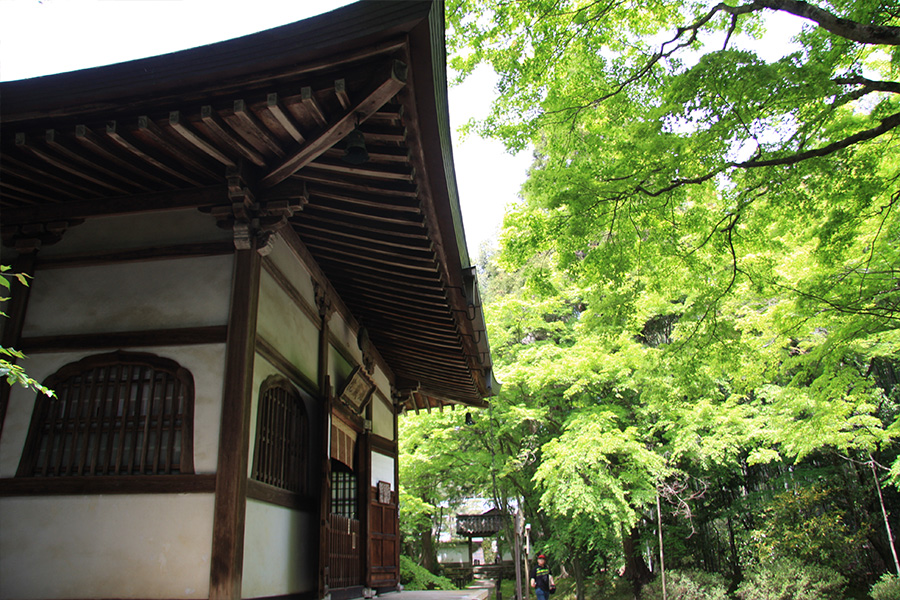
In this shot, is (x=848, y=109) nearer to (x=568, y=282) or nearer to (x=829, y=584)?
(x=829, y=584)

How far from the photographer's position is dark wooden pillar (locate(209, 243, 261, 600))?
3.64 m

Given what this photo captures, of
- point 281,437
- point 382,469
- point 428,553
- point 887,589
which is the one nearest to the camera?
point 281,437

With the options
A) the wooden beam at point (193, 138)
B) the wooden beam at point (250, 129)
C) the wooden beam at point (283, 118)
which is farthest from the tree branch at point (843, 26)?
the wooden beam at point (193, 138)

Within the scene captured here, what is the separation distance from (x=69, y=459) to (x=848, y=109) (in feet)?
26.3

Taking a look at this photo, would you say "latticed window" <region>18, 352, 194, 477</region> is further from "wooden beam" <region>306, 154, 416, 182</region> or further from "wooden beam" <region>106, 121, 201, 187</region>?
"wooden beam" <region>306, 154, 416, 182</region>

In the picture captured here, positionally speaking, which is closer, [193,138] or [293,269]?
[193,138]

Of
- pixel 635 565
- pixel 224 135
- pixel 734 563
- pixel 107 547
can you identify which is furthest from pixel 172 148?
pixel 734 563

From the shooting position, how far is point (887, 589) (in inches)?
480

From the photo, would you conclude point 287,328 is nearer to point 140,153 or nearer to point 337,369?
point 337,369

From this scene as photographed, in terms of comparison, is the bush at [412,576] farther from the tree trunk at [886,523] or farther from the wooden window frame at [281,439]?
the tree trunk at [886,523]

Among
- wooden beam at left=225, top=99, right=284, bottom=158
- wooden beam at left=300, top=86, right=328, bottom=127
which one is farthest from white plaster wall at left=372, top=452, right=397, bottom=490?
wooden beam at left=300, top=86, right=328, bottom=127

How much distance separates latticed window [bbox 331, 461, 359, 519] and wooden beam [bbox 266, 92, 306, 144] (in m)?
4.85

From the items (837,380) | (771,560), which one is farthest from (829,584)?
(837,380)

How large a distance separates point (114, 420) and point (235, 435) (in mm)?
993
